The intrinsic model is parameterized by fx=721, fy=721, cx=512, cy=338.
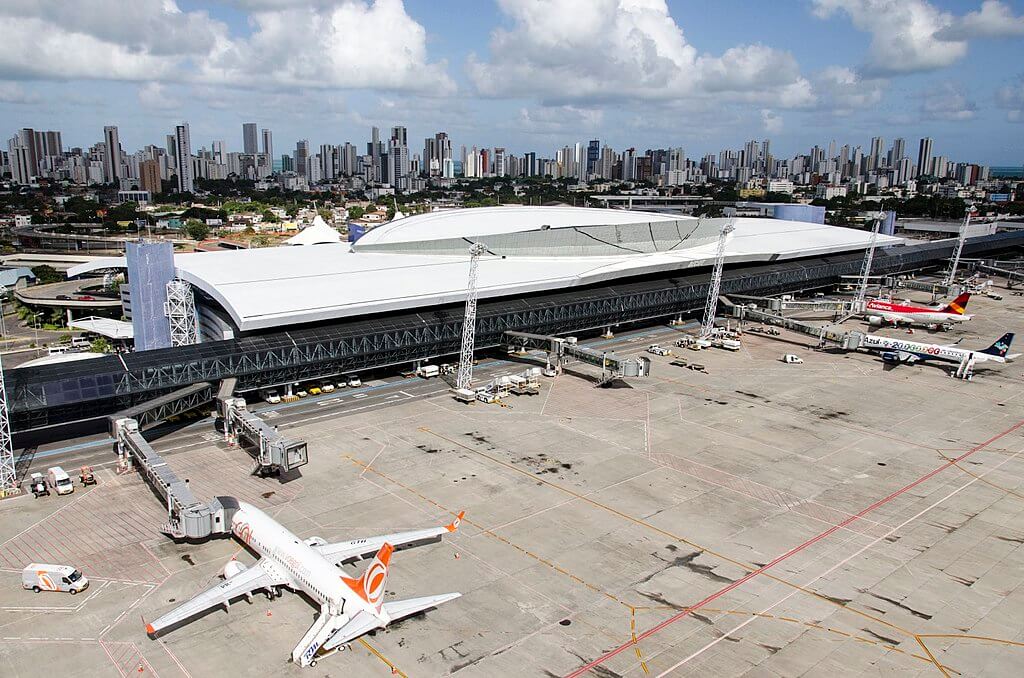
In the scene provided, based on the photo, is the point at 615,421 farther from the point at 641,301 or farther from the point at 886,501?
the point at 641,301

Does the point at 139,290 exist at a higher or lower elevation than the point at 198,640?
higher

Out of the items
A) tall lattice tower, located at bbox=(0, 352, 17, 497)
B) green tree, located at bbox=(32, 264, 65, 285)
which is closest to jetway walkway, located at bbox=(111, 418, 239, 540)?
tall lattice tower, located at bbox=(0, 352, 17, 497)

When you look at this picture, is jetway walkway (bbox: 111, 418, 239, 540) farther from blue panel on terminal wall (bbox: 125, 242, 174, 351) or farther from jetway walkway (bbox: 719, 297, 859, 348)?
jetway walkway (bbox: 719, 297, 859, 348)

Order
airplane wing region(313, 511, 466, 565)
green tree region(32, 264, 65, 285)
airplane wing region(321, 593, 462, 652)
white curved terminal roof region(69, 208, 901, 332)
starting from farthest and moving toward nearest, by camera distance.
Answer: green tree region(32, 264, 65, 285) < white curved terminal roof region(69, 208, 901, 332) < airplane wing region(313, 511, 466, 565) < airplane wing region(321, 593, 462, 652)

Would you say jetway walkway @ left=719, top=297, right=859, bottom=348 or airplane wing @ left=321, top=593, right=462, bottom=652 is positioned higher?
jetway walkway @ left=719, top=297, right=859, bottom=348

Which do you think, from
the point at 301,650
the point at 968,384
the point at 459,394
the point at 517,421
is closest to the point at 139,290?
the point at 459,394

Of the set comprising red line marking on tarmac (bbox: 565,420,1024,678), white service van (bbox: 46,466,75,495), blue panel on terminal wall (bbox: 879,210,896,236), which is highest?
blue panel on terminal wall (bbox: 879,210,896,236)
